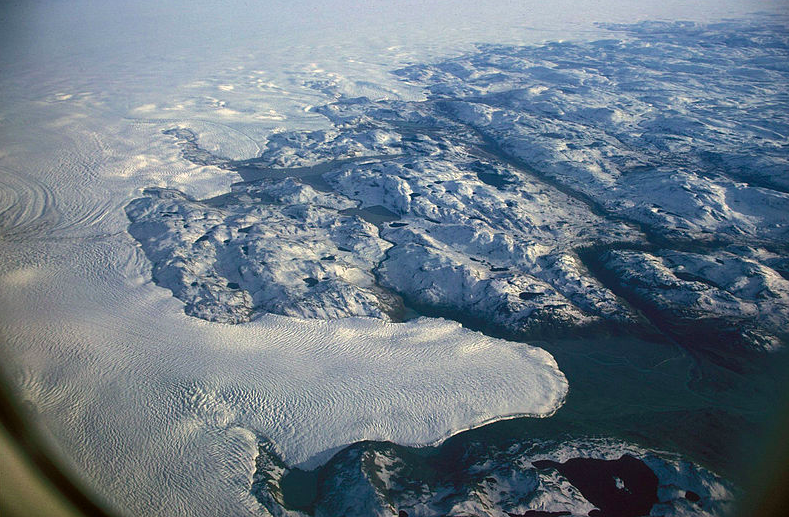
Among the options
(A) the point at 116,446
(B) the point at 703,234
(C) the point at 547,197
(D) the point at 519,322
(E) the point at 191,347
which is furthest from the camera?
(C) the point at 547,197

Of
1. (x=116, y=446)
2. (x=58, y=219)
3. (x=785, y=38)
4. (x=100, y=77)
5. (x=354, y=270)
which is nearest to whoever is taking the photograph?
(x=116, y=446)

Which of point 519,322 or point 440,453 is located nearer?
point 440,453

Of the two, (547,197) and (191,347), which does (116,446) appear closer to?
(191,347)

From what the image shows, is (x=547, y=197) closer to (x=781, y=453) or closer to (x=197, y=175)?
(x=781, y=453)

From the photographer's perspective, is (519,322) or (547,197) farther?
(547,197)

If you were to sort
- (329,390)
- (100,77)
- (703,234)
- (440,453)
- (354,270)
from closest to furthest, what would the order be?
(440,453) → (329,390) → (354,270) → (703,234) → (100,77)

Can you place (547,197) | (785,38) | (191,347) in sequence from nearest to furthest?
(191,347) < (547,197) < (785,38)

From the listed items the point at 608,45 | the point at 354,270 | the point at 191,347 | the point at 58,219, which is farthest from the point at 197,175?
the point at 608,45

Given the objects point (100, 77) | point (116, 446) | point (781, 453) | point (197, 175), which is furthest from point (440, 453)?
point (100, 77)

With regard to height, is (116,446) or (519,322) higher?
(116,446)
